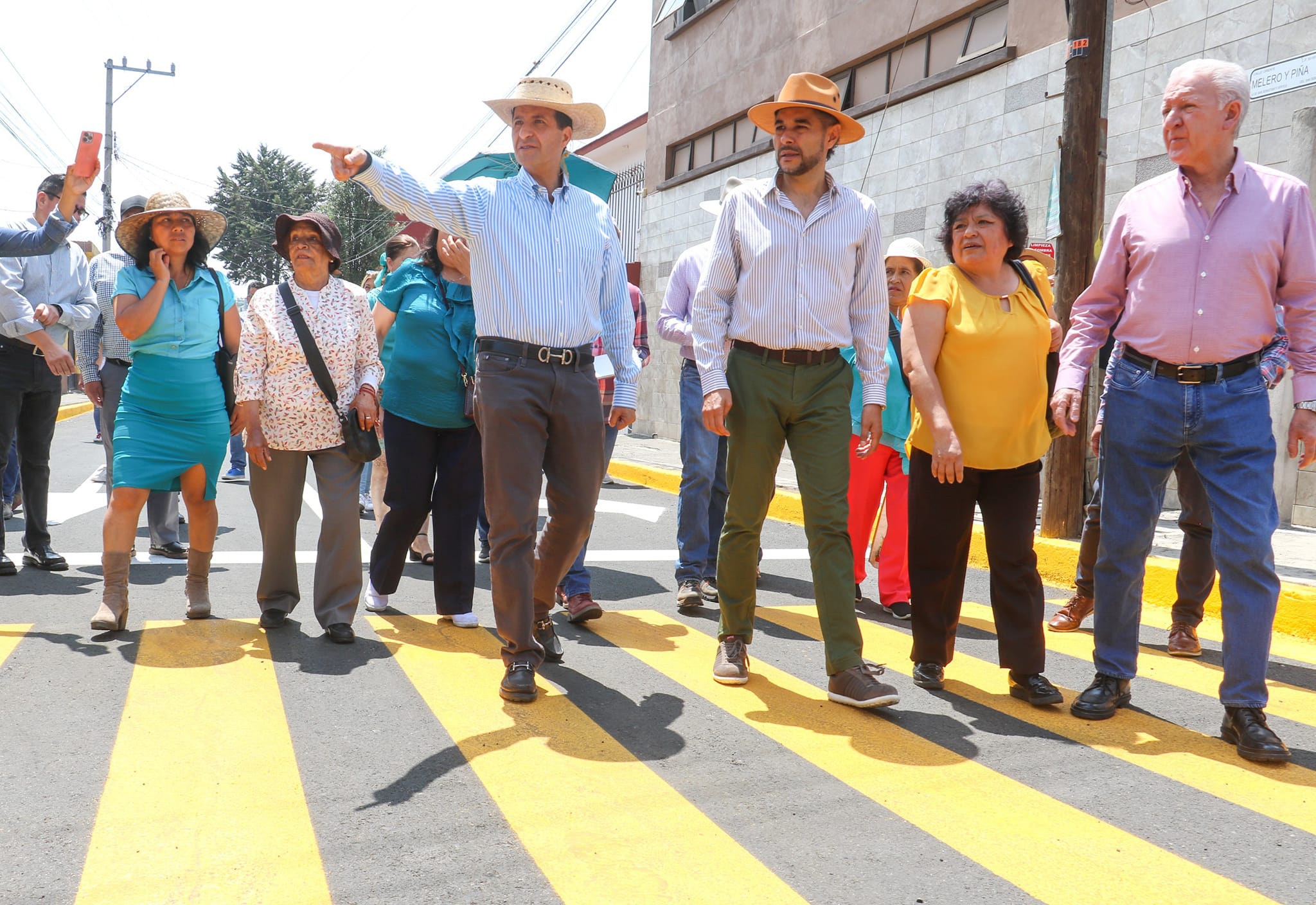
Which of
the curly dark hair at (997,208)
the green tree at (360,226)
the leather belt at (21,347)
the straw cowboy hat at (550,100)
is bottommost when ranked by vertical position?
the leather belt at (21,347)

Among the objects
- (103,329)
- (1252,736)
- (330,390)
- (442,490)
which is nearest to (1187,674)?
(1252,736)

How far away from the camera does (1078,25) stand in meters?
6.91

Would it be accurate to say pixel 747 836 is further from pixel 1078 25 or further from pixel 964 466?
pixel 1078 25

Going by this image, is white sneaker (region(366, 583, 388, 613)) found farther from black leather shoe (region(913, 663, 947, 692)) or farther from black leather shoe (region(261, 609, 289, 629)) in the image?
black leather shoe (region(913, 663, 947, 692))

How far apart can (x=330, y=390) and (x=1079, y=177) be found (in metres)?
4.85

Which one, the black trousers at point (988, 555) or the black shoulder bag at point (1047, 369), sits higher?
the black shoulder bag at point (1047, 369)

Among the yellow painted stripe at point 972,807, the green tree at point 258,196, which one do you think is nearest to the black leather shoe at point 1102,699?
the yellow painted stripe at point 972,807

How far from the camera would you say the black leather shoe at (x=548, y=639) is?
4.47m

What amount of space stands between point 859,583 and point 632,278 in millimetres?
15960

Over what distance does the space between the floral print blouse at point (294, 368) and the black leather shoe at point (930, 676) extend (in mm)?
2603

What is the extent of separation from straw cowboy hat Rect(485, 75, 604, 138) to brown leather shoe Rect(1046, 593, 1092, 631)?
325 centimetres

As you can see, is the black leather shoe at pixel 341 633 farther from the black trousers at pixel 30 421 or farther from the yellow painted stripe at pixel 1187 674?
the black trousers at pixel 30 421

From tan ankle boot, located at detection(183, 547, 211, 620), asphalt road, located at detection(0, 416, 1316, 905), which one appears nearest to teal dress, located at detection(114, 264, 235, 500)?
tan ankle boot, located at detection(183, 547, 211, 620)

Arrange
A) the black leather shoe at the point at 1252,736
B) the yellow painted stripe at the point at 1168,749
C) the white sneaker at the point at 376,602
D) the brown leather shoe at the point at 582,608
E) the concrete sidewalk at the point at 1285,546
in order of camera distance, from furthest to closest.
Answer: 1. the concrete sidewalk at the point at 1285,546
2. the white sneaker at the point at 376,602
3. the brown leather shoe at the point at 582,608
4. the black leather shoe at the point at 1252,736
5. the yellow painted stripe at the point at 1168,749
